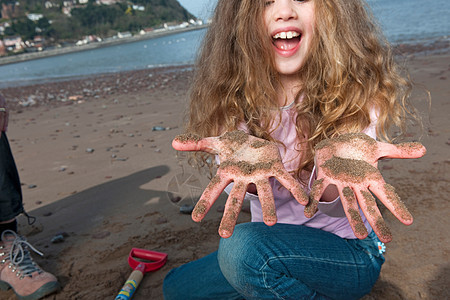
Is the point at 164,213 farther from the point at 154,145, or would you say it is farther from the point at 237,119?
the point at 154,145

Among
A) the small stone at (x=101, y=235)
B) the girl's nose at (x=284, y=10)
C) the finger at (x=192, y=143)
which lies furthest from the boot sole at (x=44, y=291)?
the girl's nose at (x=284, y=10)

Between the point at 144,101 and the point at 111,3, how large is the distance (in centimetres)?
14524

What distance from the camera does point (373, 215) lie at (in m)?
1.44

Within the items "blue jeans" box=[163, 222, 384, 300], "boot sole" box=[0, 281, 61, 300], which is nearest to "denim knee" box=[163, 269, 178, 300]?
"blue jeans" box=[163, 222, 384, 300]

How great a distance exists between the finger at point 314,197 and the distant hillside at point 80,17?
373 ft

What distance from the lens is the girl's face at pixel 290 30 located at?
197cm

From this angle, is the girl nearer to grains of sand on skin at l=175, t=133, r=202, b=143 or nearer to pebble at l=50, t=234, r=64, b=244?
grains of sand on skin at l=175, t=133, r=202, b=143

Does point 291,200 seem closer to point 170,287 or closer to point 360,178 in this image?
point 360,178

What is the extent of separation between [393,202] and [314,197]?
11.9 inches

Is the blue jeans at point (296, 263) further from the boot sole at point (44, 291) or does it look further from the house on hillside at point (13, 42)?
the house on hillside at point (13, 42)

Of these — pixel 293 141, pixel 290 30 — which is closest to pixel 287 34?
pixel 290 30

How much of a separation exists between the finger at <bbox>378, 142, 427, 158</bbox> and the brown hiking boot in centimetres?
216

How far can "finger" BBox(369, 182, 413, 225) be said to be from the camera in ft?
4.48

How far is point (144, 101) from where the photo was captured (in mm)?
9562
